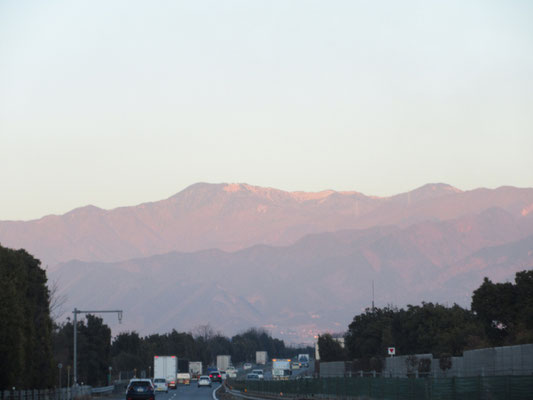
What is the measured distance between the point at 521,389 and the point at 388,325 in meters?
82.0

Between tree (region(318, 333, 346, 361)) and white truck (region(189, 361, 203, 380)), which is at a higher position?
tree (region(318, 333, 346, 361))

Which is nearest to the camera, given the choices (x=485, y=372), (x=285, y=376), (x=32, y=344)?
(x=485, y=372)

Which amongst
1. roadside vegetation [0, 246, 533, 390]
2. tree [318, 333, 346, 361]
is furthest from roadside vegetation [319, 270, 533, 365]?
tree [318, 333, 346, 361]

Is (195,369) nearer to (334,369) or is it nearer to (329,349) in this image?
(329,349)

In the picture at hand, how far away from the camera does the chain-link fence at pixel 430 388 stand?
33969 millimetres

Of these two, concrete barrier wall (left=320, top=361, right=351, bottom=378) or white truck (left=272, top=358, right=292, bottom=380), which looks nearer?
concrete barrier wall (left=320, top=361, right=351, bottom=378)

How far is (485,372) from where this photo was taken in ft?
162

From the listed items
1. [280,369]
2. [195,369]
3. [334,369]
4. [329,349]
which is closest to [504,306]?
[334,369]

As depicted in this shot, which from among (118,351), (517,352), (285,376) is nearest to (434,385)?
(517,352)

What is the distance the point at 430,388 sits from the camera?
4041 cm

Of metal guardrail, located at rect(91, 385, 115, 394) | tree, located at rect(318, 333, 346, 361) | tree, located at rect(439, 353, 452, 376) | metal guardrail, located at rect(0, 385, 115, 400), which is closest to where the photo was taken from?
metal guardrail, located at rect(0, 385, 115, 400)

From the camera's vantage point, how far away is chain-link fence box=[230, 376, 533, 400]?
1337 inches

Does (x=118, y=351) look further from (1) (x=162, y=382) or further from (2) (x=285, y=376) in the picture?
(1) (x=162, y=382)

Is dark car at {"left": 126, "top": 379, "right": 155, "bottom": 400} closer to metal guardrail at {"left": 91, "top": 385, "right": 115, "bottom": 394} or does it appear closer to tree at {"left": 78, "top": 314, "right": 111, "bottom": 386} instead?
metal guardrail at {"left": 91, "top": 385, "right": 115, "bottom": 394}
